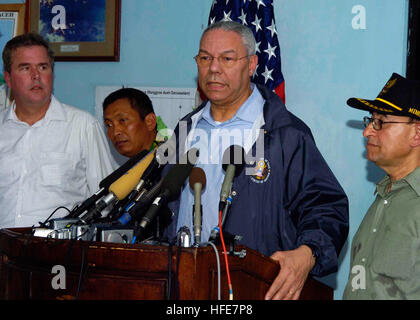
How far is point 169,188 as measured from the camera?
2.15 metres

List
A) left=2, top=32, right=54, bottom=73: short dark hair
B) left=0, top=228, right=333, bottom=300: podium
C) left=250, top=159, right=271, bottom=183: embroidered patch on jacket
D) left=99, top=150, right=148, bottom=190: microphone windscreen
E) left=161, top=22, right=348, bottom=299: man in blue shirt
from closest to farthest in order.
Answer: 1. left=0, top=228, right=333, bottom=300: podium
2. left=99, top=150, right=148, bottom=190: microphone windscreen
3. left=161, top=22, right=348, bottom=299: man in blue shirt
4. left=250, top=159, right=271, bottom=183: embroidered patch on jacket
5. left=2, top=32, right=54, bottom=73: short dark hair

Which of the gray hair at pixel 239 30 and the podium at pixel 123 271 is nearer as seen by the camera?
the podium at pixel 123 271

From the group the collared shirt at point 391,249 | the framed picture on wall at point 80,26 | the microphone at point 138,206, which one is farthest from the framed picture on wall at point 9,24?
the collared shirt at point 391,249

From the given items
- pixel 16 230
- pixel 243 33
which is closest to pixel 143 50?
pixel 243 33

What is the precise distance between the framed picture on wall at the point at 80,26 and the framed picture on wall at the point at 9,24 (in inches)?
4.7

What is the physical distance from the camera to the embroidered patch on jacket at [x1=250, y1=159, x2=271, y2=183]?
283 centimetres

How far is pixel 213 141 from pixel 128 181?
0.90 meters

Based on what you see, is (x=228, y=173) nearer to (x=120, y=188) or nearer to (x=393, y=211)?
(x=120, y=188)

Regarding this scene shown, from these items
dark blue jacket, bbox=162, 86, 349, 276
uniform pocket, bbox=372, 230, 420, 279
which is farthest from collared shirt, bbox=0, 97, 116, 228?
uniform pocket, bbox=372, 230, 420, 279

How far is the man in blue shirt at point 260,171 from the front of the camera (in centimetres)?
259

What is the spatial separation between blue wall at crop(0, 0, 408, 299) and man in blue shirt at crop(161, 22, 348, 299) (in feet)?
3.92

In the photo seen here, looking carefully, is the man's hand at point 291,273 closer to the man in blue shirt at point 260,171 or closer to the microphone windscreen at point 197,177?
the man in blue shirt at point 260,171

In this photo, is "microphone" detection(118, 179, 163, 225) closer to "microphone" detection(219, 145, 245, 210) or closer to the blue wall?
"microphone" detection(219, 145, 245, 210)

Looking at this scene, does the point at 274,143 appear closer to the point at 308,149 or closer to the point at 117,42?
the point at 308,149
